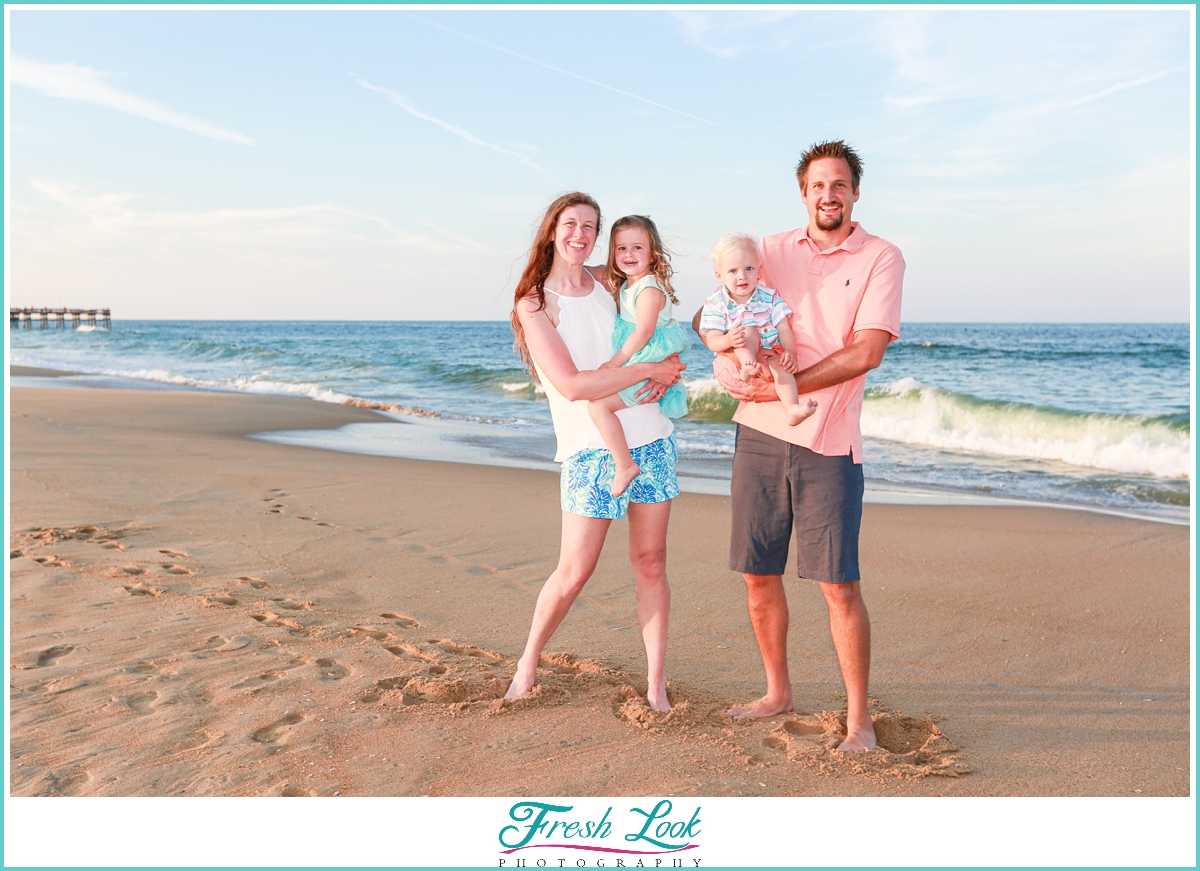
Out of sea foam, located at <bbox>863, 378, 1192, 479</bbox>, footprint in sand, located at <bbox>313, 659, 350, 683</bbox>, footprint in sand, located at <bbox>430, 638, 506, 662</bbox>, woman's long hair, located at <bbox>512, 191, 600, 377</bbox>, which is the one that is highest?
woman's long hair, located at <bbox>512, 191, 600, 377</bbox>

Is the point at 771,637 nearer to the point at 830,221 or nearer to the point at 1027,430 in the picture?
the point at 830,221

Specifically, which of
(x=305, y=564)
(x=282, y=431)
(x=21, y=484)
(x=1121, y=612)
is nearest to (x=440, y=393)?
(x=282, y=431)

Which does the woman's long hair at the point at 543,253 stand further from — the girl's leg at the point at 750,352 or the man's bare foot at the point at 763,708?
the man's bare foot at the point at 763,708

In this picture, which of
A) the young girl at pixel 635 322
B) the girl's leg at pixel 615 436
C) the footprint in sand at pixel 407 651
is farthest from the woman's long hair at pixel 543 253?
the footprint in sand at pixel 407 651

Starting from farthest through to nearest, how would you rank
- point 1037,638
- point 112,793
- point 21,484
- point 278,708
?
1. point 21,484
2. point 1037,638
3. point 278,708
4. point 112,793

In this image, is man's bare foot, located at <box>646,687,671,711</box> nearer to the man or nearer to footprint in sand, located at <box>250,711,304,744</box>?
the man

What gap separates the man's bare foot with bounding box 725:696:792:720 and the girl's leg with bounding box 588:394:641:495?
105cm

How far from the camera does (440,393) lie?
2133 cm

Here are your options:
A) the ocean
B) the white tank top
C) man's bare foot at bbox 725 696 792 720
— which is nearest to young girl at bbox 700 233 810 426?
the white tank top

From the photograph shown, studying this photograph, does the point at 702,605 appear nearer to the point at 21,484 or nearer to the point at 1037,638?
the point at 1037,638

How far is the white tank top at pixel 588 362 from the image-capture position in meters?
3.27

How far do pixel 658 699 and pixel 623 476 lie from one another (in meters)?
0.97

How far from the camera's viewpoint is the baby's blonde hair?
3.21m

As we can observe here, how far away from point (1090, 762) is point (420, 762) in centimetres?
248
